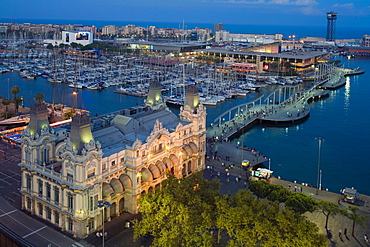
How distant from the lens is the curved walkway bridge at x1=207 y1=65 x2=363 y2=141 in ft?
284

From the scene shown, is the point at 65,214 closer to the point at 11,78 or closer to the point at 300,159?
the point at 300,159

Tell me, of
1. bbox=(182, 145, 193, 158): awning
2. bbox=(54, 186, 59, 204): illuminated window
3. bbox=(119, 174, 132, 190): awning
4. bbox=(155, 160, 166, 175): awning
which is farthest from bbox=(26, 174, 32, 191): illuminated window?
bbox=(182, 145, 193, 158): awning

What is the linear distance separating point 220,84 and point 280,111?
114 ft

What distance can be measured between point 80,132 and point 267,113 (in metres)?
67.8

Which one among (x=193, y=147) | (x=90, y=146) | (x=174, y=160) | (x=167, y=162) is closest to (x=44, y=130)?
(x=90, y=146)

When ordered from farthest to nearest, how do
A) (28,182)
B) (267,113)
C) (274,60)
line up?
(274,60)
(267,113)
(28,182)

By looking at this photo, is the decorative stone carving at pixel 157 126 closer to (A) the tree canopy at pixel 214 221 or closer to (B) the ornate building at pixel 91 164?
(B) the ornate building at pixel 91 164

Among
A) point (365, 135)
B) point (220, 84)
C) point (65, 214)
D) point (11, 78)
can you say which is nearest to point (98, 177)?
point (65, 214)

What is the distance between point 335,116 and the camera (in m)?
108

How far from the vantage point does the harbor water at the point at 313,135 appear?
68438 millimetres

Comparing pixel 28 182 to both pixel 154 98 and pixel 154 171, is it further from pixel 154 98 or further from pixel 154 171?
pixel 154 98

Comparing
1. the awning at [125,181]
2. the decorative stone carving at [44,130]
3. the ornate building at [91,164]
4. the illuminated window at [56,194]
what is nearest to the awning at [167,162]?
the ornate building at [91,164]

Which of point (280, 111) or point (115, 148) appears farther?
point (280, 111)

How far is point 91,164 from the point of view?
41.3m
